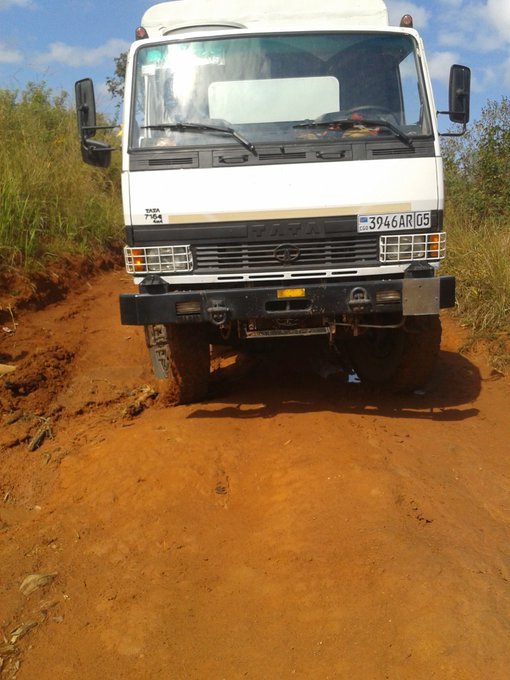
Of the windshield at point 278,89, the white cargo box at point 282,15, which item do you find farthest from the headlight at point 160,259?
the white cargo box at point 282,15

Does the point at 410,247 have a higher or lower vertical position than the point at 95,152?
lower

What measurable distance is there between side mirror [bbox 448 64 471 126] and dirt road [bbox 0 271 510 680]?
7.05 feet

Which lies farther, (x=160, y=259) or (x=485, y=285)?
(x=485, y=285)

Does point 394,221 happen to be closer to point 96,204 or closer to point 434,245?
point 434,245

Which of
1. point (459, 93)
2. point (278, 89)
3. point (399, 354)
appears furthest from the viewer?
point (399, 354)

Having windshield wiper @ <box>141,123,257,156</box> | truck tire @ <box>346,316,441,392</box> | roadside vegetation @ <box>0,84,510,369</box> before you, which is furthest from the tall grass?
truck tire @ <box>346,316,441,392</box>

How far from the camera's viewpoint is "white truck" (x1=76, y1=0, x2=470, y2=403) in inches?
182

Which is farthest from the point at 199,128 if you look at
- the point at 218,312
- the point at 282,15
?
the point at 282,15

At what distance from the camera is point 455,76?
5.16 m

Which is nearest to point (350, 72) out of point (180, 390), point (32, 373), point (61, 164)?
point (180, 390)

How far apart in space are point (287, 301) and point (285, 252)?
0.31 m

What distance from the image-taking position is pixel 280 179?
4637mm

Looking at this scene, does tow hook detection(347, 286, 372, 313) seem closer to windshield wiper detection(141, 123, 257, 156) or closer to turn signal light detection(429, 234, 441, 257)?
turn signal light detection(429, 234, 441, 257)

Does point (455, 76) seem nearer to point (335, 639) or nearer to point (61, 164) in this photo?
point (335, 639)
